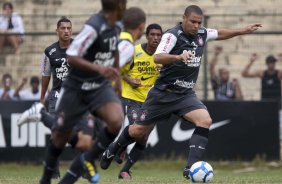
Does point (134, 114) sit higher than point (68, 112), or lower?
lower

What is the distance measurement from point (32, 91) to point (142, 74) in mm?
5390

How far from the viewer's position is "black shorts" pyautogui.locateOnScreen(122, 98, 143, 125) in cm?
1470

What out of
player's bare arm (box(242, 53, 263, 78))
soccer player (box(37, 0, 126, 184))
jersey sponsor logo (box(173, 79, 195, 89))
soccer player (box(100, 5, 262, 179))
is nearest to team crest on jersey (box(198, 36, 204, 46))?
soccer player (box(100, 5, 262, 179))

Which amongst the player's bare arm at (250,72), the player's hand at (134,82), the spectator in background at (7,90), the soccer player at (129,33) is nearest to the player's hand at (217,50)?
the player's bare arm at (250,72)

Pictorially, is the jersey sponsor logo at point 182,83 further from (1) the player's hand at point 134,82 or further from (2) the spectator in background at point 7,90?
(2) the spectator in background at point 7,90

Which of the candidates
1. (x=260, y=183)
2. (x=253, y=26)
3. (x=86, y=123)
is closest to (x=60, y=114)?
(x=86, y=123)

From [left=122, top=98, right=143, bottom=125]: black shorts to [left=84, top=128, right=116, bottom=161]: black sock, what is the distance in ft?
16.2

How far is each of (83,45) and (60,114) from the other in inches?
32.6

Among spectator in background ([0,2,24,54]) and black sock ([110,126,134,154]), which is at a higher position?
spectator in background ([0,2,24,54])

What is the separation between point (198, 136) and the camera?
12.3 meters

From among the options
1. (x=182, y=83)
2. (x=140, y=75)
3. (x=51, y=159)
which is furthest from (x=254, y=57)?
(x=51, y=159)

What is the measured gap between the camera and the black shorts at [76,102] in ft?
31.5

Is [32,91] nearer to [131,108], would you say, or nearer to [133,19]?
[131,108]

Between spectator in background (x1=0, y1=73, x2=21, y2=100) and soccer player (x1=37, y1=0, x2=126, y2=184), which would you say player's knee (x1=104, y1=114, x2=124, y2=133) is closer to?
soccer player (x1=37, y1=0, x2=126, y2=184)
